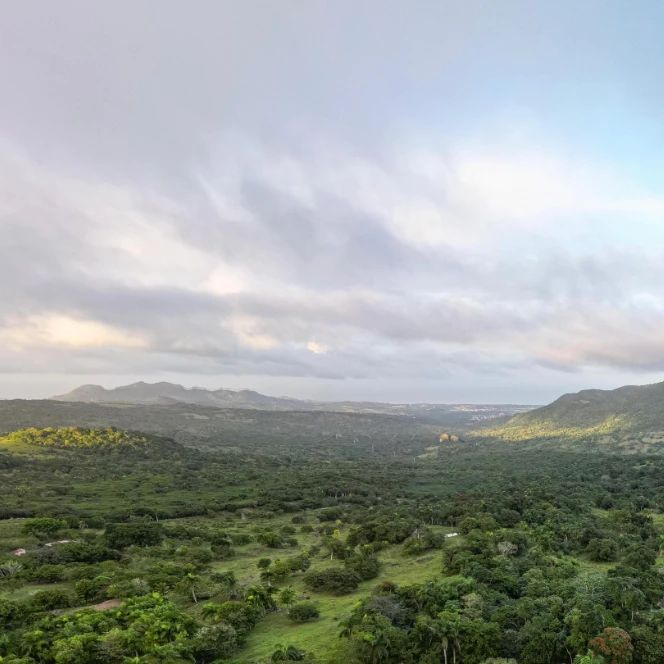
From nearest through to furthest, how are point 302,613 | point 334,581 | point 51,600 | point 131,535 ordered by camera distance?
point 302,613
point 51,600
point 334,581
point 131,535

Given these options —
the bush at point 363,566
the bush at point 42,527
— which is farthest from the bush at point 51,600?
the bush at point 363,566

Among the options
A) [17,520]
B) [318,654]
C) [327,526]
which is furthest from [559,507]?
[17,520]

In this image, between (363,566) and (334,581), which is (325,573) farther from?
(363,566)

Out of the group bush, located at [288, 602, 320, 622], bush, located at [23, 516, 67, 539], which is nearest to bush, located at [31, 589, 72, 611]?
bush, located at [288, 602, 320, 622]

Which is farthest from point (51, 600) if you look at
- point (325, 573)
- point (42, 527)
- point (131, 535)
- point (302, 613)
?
point (42, 527)

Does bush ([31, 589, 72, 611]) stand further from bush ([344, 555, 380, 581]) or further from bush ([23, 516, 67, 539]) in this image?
bush ([344, 555, 380, 581])

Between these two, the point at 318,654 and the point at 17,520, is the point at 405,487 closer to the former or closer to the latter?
the point at 17,520
